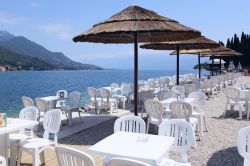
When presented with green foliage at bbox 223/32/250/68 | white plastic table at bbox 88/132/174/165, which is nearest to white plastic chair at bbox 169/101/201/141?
white plastic table at bbox 88/132/174/165

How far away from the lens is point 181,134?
13.3ft

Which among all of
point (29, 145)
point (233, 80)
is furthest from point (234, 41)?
point (29, 145)

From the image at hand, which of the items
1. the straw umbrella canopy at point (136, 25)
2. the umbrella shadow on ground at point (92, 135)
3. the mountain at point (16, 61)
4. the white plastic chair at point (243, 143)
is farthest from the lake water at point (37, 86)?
the mountain at point (16, 61)

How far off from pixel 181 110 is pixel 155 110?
1.62ft

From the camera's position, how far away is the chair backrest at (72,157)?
102 inches

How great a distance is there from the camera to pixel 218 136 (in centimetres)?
659

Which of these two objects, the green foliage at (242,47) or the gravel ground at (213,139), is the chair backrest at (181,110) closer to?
the gravel ground at (213,139)

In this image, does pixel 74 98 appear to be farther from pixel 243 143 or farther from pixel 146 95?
pixel 243 143

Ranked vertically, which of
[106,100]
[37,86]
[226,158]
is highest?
[106,100]

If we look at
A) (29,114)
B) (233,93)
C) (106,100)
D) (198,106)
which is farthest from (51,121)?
(233,93)

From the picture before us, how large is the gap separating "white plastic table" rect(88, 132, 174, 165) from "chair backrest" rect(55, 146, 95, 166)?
530mm

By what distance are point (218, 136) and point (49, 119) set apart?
3521 millimetres

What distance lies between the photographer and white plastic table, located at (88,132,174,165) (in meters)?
3.12

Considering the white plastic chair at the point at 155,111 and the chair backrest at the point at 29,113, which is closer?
Result: the chair backrest at the point at 29,113
